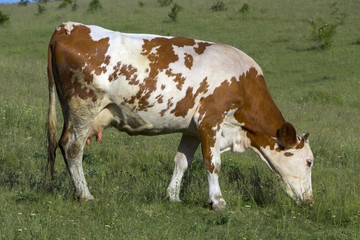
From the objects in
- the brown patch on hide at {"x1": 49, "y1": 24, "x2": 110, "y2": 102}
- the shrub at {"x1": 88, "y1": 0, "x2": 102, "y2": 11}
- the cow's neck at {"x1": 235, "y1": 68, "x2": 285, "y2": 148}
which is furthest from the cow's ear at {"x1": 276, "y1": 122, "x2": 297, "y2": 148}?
the shrub at {"x1": 88, "y1": 0, "x2": 102, "y2": 11}

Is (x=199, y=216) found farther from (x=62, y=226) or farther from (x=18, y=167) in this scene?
(x=18, y=167)

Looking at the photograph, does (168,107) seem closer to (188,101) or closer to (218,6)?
(188,101)

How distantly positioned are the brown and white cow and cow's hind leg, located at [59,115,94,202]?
0.5 inches

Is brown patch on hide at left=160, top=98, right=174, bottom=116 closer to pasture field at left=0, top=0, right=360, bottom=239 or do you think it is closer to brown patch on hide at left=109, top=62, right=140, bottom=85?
brown patch on hide at left=109, top=62, right=140, bottom=85

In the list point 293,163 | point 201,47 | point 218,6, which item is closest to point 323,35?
point 218,6

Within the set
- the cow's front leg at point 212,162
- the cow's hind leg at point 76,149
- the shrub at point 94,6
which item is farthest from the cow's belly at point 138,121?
the shrub at point 94,6

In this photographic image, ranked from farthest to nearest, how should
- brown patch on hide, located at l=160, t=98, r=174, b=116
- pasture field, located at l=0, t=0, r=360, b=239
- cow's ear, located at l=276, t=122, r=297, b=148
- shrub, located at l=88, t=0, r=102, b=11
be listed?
shrub, located at l=88, t=0, r=102, b=11
cow's ear, located at l=276, t=122, r=297, b=148
brown patch on hide, located at l=160, t=98, r=174, b=116
pasture field, located at l=0, t=0, r=360, b=239

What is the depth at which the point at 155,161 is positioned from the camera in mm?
8172

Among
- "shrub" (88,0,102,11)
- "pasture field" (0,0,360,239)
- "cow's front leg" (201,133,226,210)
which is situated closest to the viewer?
"pasture field" (0,0,360,239)

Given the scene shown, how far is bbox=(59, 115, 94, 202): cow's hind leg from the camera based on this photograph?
6.03 m

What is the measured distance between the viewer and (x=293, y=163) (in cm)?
654

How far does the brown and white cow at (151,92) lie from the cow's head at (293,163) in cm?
3

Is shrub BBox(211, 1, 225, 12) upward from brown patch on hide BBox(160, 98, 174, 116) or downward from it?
downward

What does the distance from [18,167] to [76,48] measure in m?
2.46
